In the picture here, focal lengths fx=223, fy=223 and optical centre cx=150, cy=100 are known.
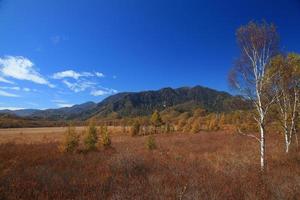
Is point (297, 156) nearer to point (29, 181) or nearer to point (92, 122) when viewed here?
point (29, 181)

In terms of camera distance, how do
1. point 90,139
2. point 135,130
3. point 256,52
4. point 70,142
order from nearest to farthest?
point 256,52, point 70,142, point 90,139, point 135,130

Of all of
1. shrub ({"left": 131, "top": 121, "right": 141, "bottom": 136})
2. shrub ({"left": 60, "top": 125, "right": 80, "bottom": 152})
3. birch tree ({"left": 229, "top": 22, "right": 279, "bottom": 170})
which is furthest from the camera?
shrub ({"left": 131, "top": 121, "right": 141, "bottom": 136})

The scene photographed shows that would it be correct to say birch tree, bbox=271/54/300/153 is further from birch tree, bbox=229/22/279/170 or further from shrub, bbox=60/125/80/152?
shrub, bbox=60/125/80/152

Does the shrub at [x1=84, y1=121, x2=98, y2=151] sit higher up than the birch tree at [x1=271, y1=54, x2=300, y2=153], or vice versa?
the birch tree at [x1=271, y1=54, x2=300, y2=153]

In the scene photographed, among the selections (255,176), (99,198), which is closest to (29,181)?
(99,198)

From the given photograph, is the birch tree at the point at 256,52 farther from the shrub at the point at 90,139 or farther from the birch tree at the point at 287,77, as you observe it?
the shrub at the point at 90,139

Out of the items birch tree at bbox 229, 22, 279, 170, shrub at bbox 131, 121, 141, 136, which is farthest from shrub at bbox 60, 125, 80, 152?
shrub at bbox 131, 121, 141, 136

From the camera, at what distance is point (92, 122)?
2438cm

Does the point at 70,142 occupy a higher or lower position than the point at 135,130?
higher

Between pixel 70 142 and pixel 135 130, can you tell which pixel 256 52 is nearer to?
pixel 70 142

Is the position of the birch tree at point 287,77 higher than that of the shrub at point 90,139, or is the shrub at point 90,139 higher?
the birch tree at point 287,77

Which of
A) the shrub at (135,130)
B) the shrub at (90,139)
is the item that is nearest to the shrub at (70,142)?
the shrub at (90,139)

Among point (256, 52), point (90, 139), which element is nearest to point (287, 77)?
point (256, 52)

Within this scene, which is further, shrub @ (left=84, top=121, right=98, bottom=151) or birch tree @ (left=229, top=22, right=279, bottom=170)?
shrub @ (left=84, top=121, right=98, bottom=151)
